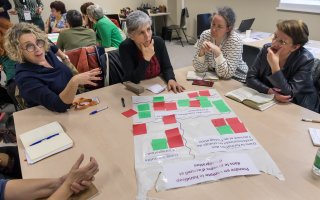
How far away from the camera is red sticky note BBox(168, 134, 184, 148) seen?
3.83 ft

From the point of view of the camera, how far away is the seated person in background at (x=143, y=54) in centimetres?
179

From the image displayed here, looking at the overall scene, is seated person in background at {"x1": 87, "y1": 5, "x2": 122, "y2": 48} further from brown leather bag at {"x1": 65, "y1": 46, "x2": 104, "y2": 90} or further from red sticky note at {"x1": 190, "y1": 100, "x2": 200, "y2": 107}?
red sticky note at {"x1": 190, "y1": 100, "x2": 200, "y2": 107}

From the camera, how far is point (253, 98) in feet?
4.92

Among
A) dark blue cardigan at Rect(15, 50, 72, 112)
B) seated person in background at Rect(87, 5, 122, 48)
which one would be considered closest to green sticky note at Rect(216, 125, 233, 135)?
dark blue cardigan at Rect(15, 50, 72, 112)

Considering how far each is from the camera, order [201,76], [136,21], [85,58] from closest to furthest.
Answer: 1. [136,21]
2. [201,76]
3. [85,58]

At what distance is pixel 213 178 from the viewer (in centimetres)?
98

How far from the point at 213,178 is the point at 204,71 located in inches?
46.2

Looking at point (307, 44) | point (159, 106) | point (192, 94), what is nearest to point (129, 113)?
point (159, 106)

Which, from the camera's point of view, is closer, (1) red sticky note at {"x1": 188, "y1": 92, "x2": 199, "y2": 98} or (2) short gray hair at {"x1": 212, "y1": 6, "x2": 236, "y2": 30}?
(1) red sticky note at {"x1": 188, "y1": 92, "x2": 199, "y2": 98}

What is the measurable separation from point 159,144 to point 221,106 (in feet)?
1.69

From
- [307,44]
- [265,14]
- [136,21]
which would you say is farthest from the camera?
[265,14]

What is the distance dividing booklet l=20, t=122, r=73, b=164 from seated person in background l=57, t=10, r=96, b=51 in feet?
6.00

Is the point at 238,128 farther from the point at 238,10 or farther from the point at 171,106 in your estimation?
the point at 238,10

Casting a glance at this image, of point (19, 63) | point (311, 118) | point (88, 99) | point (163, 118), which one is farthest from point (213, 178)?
point (19, 63)
